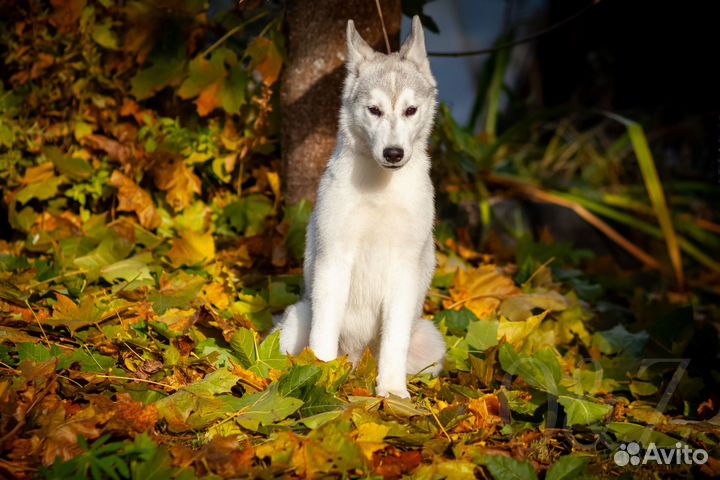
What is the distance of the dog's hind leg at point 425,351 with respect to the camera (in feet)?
11.7

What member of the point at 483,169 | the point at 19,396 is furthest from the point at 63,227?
the point at 483,169

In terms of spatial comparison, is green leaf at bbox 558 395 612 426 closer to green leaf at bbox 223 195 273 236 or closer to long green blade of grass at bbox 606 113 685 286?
green leaf at bbox 223 195 273 236

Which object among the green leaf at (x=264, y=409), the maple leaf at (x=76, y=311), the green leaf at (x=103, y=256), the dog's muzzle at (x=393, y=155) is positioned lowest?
the green leaf at (x=264, y=409)

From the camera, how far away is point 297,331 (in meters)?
3.52

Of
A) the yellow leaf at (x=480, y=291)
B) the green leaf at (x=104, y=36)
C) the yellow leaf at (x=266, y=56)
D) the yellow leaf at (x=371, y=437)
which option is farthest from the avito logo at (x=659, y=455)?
the green leaf at (x=104, y=36)

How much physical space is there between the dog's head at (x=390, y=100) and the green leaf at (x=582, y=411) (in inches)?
52.2

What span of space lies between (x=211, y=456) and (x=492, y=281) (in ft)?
8.19

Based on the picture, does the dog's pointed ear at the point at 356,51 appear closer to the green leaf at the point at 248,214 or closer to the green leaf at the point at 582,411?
the green leaf at the point at 248,214

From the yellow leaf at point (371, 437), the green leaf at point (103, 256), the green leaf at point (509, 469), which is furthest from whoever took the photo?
the green leaf at point (103, 256)

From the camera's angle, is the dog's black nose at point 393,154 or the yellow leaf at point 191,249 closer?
the dog's black nose at point 393,154

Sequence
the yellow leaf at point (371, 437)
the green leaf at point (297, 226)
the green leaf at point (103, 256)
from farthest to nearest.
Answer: the green leaf at point (297, 226) < the green leaf at point (103, 256) < the yellow leaf at point (371, 437)

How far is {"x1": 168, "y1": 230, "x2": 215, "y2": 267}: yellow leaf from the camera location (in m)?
4.26

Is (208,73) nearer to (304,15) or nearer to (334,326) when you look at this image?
(304,15)

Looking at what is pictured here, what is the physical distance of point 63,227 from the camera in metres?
4.54
